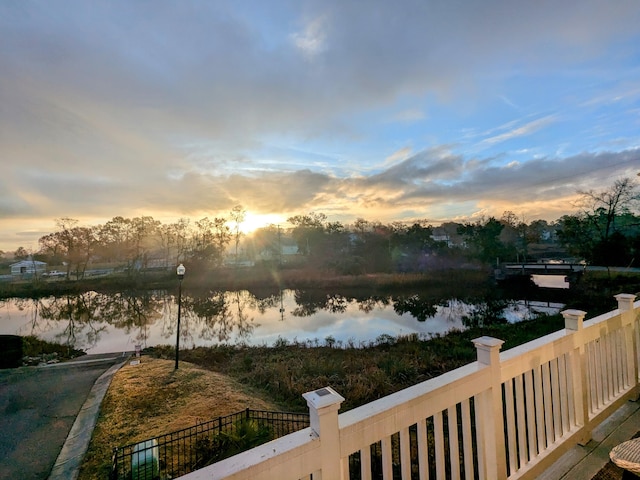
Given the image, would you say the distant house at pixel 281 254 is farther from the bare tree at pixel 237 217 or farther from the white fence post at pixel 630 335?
the white fence post at pixel 630 335

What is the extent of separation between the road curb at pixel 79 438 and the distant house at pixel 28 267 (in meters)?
38.8

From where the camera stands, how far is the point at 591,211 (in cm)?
2231

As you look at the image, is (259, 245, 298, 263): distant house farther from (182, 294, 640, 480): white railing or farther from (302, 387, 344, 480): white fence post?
(302, 387, 344, 480): white fence post

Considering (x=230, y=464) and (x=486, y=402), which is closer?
(x=230, y=464)

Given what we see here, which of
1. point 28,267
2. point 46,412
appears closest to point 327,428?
point 46,412

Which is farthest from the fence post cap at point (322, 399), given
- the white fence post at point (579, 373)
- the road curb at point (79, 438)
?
the road curb at point (79, 438)

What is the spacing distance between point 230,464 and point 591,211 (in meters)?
30.5

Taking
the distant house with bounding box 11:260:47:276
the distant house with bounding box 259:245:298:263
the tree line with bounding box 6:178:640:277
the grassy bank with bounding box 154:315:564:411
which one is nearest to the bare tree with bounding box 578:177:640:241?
the tree line with bounding box 6:178:640:277

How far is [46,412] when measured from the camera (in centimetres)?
556

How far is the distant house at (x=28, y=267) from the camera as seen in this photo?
3487 centimetres

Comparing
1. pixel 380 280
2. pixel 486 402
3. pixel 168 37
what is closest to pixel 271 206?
pixel 380 280

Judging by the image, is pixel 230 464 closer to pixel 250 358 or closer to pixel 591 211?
pixel 250 358

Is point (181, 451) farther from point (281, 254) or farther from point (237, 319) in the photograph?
point (281, 254)

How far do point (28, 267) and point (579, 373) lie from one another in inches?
2091
